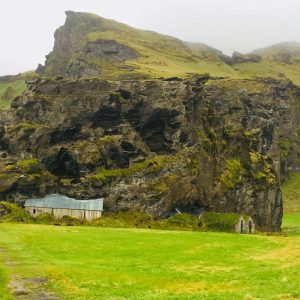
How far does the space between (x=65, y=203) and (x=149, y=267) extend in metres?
78.4

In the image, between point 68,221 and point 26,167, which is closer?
point 68,221

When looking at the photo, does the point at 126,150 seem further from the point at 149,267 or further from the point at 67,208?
the point at 149,267

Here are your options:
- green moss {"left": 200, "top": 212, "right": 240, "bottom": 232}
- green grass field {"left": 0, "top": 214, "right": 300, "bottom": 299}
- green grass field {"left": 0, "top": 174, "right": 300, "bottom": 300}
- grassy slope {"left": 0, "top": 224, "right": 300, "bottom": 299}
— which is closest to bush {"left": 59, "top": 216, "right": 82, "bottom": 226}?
green moss {"left": 200, "top": 212, "right": 240, "bottom": 232}

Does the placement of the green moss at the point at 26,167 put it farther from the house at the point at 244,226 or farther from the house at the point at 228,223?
the house at the point at 244,226

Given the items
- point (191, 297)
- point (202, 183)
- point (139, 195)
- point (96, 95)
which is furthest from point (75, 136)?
point (191, 297)

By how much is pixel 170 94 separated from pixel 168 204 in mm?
33587

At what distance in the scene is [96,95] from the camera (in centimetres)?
14200

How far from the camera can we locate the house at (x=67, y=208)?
119 metres

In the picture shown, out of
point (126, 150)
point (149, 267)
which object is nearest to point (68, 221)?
point (126, 150)

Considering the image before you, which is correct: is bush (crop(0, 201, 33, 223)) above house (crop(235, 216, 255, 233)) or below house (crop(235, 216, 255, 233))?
above

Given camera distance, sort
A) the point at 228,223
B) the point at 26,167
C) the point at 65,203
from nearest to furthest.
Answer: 1. the point at 65,203
2. the point at 228,223
3. the point at 26,167

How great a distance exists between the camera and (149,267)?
4484 centimetres

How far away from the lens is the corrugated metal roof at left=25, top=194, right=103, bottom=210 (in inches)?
4722

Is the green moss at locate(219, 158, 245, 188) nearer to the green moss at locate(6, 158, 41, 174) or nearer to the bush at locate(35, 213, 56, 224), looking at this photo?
the bush at locate(35, 213, 56, 224)
